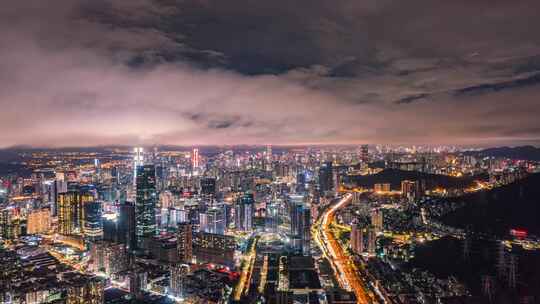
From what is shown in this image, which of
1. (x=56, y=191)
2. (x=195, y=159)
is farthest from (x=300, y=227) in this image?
(x=195, y=159)

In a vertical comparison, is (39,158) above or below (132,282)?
above

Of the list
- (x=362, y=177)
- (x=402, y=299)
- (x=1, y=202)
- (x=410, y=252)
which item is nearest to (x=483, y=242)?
(x=410, y=252)

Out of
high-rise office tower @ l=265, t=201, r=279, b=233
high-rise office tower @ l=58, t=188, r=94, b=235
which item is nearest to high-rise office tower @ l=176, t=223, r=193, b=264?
high-rise office tower @ l=265, t=201, r=279, b=233

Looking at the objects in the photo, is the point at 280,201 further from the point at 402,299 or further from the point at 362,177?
the point at 402,299

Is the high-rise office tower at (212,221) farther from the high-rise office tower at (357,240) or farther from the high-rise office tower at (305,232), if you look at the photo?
the high-rise office tower at (357,240)

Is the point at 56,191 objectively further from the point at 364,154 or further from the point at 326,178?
the point at 364,154

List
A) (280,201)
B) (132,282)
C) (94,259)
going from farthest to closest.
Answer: (280,201), (94,259), (132,282)

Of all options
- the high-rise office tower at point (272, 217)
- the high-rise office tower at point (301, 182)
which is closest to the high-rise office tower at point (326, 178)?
the high-rise office tower at point (301, 182)
